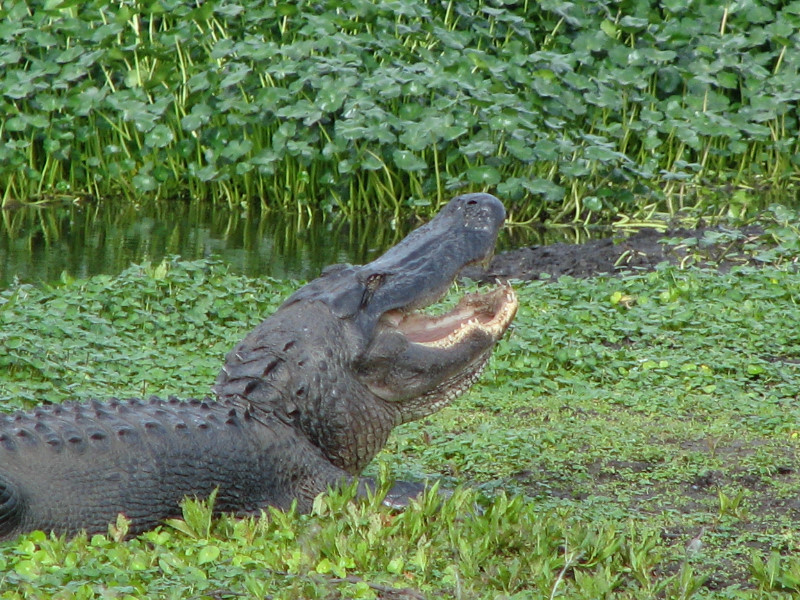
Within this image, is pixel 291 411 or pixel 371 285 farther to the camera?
pixel 371 285

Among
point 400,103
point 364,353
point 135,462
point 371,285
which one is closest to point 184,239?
point 400,103

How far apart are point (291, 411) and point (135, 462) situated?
0.52 meters

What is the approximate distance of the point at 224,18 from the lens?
403 inches

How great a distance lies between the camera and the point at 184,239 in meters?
8.93

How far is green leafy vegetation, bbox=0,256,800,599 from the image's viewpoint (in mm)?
3133

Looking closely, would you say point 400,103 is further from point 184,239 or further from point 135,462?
point 135,462

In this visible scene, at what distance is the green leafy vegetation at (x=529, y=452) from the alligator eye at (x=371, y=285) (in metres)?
0.61

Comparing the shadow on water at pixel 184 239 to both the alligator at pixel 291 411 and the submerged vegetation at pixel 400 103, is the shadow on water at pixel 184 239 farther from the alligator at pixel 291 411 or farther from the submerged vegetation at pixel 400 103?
the alligator at pixel 291 411

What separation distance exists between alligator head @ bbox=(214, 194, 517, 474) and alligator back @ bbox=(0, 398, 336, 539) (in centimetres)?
11

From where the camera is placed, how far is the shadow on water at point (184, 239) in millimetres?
8180

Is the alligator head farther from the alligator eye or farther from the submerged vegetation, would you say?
the submerged vegetation

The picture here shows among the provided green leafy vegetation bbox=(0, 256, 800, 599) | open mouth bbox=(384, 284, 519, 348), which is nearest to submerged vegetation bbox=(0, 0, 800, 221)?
green leafy vegetation bbox=(0, 256, 800, 599)

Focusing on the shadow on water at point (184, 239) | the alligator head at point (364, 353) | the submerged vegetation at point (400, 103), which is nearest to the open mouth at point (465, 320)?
the alligator head at point (364, 353)

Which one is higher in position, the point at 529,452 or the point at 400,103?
the point at 400,103
